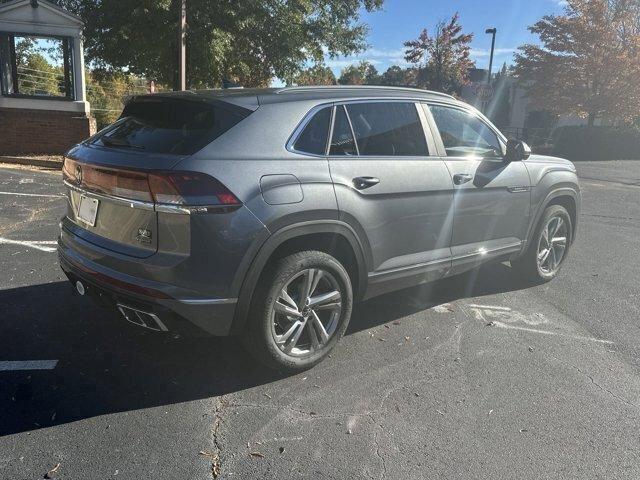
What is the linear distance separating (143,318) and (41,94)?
39.9ft

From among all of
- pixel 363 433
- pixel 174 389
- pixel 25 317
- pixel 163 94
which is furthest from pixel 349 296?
pixel 25 317

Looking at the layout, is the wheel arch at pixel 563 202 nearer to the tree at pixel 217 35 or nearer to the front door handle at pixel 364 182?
the front door handle at pixel 364 182

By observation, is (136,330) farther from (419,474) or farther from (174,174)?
(419,474)

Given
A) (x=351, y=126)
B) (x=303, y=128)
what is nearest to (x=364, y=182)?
(x=351, y=126)

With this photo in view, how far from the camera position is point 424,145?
4.12m

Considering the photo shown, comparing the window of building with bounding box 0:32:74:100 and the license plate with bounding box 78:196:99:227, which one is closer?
the license plate with bounding box 78:196:99:227

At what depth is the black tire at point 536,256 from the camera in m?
5.29

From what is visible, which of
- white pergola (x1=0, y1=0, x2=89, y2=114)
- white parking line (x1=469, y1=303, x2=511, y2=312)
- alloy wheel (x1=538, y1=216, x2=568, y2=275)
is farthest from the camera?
white pergola (x1=0, y1=0, x2=89, y2=114)

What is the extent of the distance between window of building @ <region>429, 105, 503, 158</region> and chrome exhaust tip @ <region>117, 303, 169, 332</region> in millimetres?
2534

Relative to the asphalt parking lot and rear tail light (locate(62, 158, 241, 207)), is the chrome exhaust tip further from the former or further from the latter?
→ rear tail light (locate(62, 158, 241, 207))

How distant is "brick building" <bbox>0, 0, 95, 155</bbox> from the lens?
12.2 meters

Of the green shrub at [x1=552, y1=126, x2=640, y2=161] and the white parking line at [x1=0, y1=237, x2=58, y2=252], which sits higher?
the green shrub at [x1=552, y1=126, x2=640, y2=161]

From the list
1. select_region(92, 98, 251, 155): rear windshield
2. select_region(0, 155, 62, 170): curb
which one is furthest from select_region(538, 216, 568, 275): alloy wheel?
select_region(0, 155, 62, 170): curb

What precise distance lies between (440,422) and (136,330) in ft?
7.43
